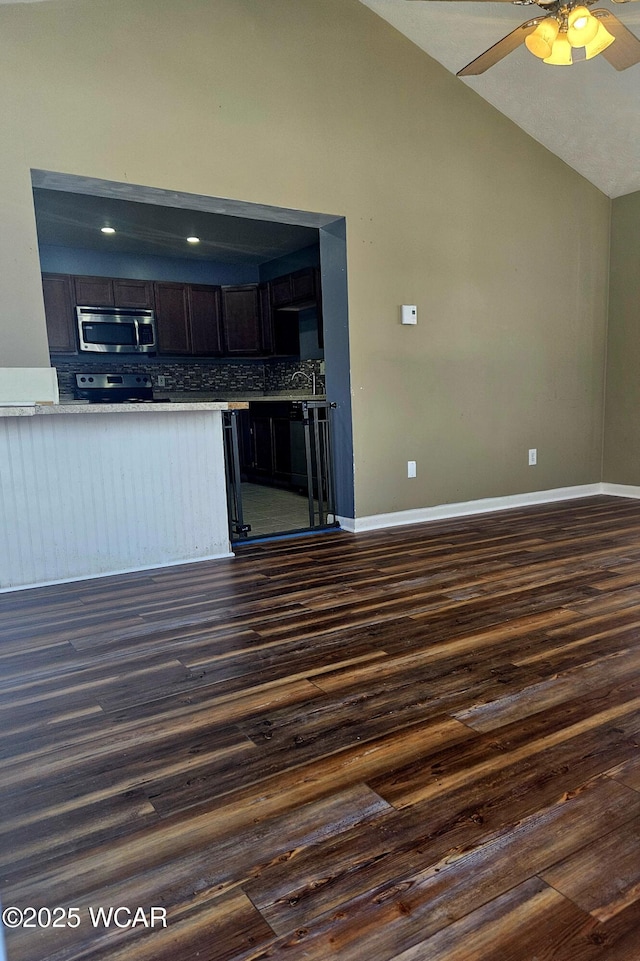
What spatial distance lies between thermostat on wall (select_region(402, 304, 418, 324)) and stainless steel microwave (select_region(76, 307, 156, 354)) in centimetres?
344

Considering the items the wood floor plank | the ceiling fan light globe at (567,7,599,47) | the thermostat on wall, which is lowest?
the wood floor plank

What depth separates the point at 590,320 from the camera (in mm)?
5117

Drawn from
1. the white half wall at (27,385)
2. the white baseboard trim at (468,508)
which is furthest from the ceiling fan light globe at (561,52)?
the white half wall at (27,385)

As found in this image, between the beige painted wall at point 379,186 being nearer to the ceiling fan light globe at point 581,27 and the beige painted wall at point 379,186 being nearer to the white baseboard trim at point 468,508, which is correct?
the white baseboard trim at point 468,508

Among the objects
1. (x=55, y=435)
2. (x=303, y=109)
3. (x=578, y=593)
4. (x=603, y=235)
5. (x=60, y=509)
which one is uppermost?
(x=303, y=109)

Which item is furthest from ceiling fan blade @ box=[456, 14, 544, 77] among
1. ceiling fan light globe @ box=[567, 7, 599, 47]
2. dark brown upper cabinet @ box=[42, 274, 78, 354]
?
dark brown upper cabinet @ box=[42, 274, 78, 354]

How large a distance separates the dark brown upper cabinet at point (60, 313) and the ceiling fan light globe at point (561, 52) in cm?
497

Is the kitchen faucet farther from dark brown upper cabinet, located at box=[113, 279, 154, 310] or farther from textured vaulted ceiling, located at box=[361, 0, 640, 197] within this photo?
textured vaulted ceiling, located at box=[361, 0, 640, 197]

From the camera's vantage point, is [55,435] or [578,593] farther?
[55,435]

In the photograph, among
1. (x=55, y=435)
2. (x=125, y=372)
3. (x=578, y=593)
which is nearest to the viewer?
(x=578, y=593)

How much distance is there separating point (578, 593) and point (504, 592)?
1.04ft

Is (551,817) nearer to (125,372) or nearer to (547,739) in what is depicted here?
(547,739)

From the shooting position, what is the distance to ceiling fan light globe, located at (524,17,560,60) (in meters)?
2.73

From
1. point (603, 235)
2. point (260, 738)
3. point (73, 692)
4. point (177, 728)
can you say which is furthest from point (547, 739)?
point (603, 235)
